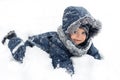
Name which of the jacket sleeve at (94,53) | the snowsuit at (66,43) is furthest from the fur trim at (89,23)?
the jacket sleeve at (94,53)

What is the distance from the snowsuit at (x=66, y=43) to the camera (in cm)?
289

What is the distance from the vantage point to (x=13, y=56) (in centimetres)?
304

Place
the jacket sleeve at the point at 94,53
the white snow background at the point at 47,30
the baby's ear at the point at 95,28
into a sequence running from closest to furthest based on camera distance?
the white snow background at the point at 47,30 → the baby's ear at the point at 95,28 → the jacket sleeve at the point at 94,53

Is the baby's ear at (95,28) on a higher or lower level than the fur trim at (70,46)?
higher

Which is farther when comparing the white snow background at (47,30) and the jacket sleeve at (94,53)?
the jacket sleeve at (94,53)

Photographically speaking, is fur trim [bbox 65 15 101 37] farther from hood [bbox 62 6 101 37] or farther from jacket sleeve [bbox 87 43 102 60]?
jacket sleeve [bbox 87 43 102 60]

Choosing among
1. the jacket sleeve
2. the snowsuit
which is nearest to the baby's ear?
the snowsuit

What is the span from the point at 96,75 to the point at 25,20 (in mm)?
1225

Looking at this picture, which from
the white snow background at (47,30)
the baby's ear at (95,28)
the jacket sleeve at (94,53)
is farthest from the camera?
the jacket sleeve at (94,53)

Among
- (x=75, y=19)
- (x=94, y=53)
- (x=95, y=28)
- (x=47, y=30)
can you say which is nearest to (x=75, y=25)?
(x=75, y=19)

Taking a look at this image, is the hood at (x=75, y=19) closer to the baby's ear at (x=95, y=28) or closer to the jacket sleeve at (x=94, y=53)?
the baby's ear at (x=95, y=28)

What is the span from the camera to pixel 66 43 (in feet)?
9.62

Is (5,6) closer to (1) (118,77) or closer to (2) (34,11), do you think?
(2) (34,11)

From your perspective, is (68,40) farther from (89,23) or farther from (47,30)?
(47,30)
